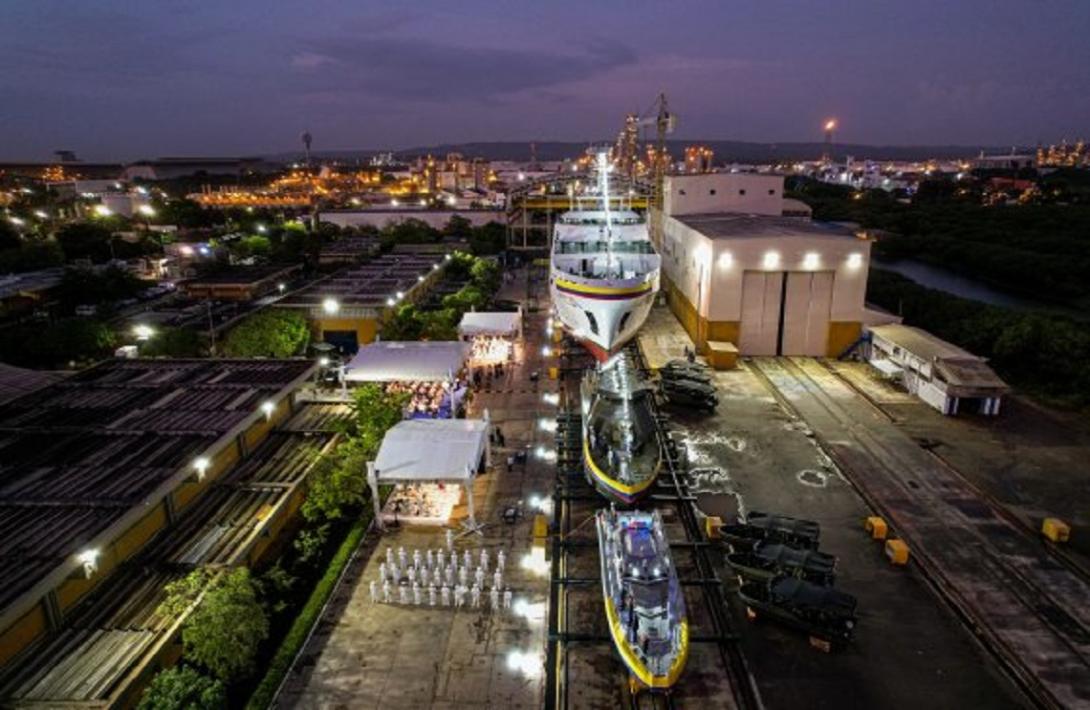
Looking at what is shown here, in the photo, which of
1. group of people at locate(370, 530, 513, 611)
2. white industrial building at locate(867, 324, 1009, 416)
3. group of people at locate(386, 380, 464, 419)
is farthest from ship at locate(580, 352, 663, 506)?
white industrial building at locate(867, 324, 1009, 416)

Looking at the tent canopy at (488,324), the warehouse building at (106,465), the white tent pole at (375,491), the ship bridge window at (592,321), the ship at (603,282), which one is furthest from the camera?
the tent canopy at (488,324)

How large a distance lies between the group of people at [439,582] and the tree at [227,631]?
333 cm

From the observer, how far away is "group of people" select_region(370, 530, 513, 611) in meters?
15.8

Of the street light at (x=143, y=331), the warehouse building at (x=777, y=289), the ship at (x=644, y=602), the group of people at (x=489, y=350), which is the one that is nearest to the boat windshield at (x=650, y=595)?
the ship at (x=644, y=602)

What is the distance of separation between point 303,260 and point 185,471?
1877 inches

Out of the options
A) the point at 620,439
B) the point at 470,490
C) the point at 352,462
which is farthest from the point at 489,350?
the point at 470,490

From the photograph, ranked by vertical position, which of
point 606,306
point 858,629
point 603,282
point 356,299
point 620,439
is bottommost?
point 858,629

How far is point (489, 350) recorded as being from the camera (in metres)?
34.5

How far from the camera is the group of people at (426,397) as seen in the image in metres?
25.6

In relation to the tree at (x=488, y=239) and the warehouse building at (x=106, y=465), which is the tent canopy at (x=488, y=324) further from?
the tree at (x=488, y=239)

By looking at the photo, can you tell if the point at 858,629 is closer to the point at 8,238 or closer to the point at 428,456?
the point at 428,456

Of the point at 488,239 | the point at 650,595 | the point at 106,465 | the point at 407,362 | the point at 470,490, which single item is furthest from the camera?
the point at 488,239

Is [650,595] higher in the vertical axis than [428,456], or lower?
lower

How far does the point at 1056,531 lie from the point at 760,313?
57.8ft
